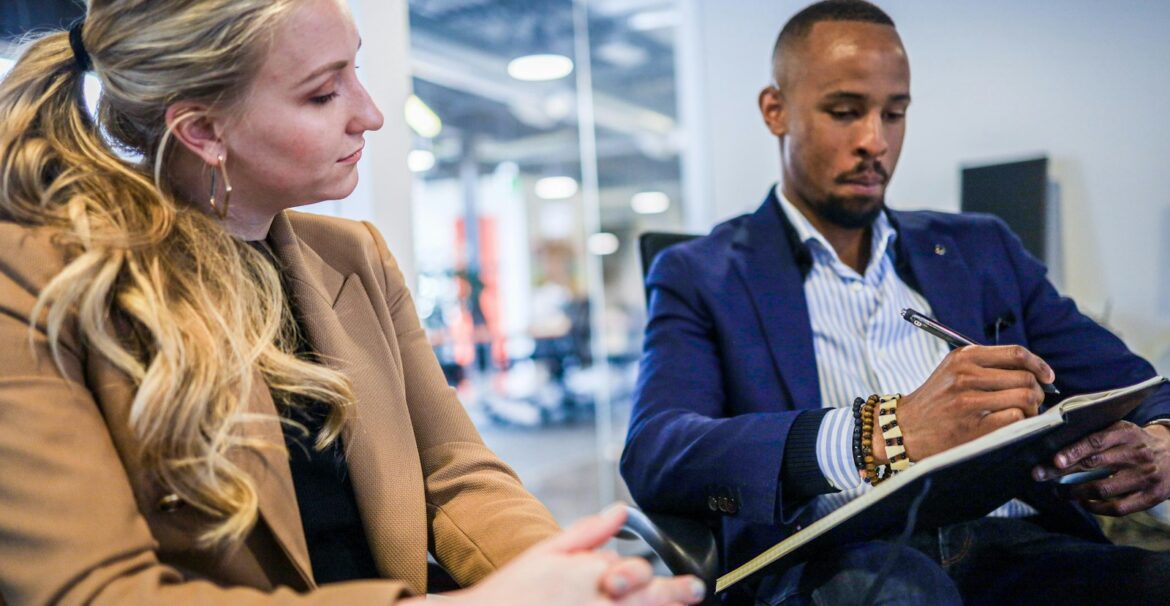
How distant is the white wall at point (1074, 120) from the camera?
2.20m

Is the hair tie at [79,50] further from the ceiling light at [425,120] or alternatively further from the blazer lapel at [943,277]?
the ceiling light at [425,120]

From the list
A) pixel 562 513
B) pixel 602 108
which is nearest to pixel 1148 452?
pixel 562 513

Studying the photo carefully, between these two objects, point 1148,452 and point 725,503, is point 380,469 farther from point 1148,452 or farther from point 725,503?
point 1148,452

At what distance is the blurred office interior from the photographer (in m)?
2.21

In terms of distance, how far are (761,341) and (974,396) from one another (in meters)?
0.47

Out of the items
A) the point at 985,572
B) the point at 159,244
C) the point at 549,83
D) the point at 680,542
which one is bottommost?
the point at 985,572

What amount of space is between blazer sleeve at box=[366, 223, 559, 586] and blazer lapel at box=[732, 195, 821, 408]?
54 centimetres

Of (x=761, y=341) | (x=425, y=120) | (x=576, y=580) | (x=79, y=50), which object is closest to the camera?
(x=576, y=580)

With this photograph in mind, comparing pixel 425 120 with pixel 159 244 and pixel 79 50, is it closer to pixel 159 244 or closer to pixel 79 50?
pixel 79 50

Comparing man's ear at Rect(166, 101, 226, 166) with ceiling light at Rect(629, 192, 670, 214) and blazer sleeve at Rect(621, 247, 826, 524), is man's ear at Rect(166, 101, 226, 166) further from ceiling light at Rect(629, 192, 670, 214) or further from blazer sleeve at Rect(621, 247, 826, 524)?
ceiling light at Rect(629, 192, 670, 214)

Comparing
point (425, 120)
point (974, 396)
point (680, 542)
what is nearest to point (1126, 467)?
point (974, 396)

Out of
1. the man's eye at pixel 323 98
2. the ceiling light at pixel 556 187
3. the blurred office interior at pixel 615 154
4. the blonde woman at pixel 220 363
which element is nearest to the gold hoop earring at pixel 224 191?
the blonde woman at pixel 220 363

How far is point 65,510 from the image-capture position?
2.79 feet

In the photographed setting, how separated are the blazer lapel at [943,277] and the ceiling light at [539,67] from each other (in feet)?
11.5
